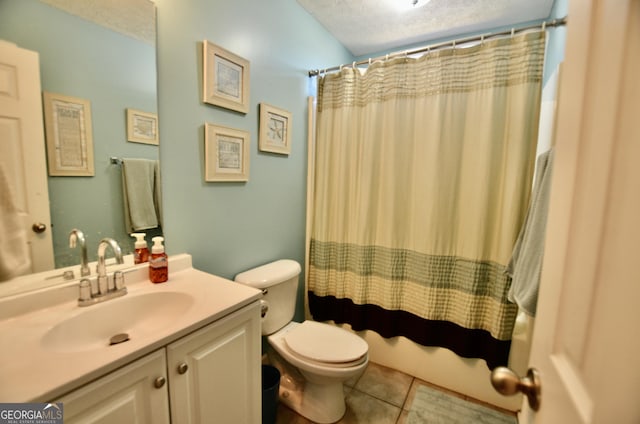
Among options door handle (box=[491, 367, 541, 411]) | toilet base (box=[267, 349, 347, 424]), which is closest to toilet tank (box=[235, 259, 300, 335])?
toilet base (box=[267, 349, 347, 424])

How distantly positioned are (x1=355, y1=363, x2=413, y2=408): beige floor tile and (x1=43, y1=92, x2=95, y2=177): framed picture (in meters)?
1.91

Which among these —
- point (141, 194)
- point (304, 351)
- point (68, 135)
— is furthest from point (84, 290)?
point (304, 351)

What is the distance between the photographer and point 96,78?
3.36 feet

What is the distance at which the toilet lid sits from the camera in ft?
4.58

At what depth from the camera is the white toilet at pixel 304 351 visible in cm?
139

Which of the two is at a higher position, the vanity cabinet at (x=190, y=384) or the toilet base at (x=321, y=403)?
the vanity cabinet at (x=190, y=384)

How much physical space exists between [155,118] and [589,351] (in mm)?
1469

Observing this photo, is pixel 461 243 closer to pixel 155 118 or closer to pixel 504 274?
pixel 504 274

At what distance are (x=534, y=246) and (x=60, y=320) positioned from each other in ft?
6.08

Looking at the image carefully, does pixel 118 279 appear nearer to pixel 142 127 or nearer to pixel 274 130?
pixel 142 127

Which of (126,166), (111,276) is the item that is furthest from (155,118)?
(111,276)

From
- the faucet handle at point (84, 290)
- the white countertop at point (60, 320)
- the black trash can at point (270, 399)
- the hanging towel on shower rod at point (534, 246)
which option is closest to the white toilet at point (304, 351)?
the black trash can at point (270, 399)

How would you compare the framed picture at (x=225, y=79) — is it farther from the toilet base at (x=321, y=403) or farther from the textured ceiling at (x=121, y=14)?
the toilet base at (x=321, y=403)

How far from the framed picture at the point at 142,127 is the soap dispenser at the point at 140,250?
0.40 metres
